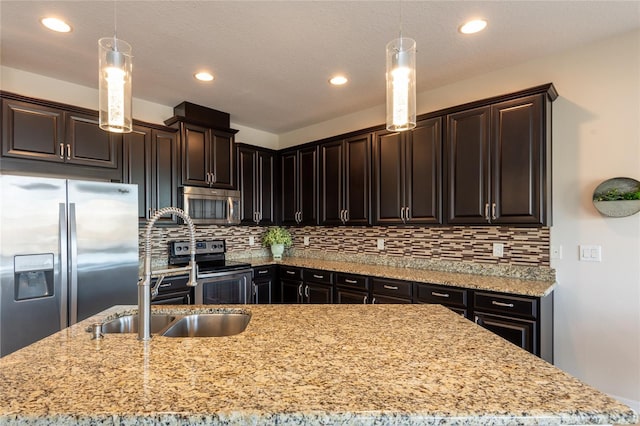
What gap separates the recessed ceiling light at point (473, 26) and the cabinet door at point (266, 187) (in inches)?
110

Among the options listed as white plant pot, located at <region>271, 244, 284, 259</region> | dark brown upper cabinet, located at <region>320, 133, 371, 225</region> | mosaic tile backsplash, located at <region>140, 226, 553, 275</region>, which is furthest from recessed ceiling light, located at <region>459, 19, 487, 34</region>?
white plant pot, located at <region>271, 244, 284, 259</region>

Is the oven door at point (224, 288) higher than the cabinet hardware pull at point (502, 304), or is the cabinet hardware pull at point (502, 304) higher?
the cabinet hardware pull at point (502, 304)

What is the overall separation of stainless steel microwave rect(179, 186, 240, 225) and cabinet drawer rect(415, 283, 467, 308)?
226cm

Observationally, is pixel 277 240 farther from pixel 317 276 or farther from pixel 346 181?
pixel 346 181

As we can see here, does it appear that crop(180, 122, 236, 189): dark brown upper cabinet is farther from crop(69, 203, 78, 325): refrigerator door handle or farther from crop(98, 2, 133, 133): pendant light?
crop(98, 2, 133, 133): pendant light

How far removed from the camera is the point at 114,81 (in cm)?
137

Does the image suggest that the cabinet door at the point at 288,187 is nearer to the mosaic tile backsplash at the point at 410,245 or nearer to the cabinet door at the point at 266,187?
the cabinet door at the point at 266,187

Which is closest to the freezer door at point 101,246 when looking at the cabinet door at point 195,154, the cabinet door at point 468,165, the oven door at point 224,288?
the oven door at point 224,288

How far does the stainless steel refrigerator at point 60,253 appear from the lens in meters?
2.13

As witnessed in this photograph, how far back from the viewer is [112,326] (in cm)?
153

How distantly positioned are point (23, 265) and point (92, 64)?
5.46 ft

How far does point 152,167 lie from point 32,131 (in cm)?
93

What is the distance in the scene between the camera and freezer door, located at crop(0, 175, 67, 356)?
211cm

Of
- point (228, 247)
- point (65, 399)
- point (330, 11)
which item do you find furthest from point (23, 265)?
point (330, 11)
